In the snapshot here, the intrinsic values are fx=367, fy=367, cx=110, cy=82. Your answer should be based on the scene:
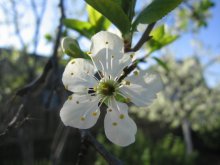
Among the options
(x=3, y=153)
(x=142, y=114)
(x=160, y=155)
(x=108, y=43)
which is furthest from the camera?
(x=142, y=114)

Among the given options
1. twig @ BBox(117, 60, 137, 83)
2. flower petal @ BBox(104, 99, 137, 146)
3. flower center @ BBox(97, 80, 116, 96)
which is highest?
twig @ BBox(117, 60, 137, 83)

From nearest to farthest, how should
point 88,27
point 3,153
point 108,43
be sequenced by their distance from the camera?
point 108,43 < point 88,27 < point 3,153

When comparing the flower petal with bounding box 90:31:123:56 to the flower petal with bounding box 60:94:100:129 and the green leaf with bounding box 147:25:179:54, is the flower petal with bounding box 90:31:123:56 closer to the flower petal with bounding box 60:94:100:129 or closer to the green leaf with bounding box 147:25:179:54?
the flower petal with bounding box 60:94:100:129

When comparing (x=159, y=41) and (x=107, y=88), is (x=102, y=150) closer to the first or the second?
(x=107, y=88)

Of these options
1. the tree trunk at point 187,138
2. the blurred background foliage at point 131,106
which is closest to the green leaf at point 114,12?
the blurred background foliage at point 131,106

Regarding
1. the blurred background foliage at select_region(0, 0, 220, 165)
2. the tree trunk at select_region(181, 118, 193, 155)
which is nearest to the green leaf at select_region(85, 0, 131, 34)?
the blurred background foliage at select_region(0, 0, 220, 165)

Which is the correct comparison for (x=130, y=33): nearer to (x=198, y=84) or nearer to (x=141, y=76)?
(x=141, y=76)

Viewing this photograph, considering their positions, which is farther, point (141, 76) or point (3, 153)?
point (3, 153)

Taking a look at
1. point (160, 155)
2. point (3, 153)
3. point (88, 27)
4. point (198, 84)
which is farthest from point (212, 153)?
point (88, 27)
